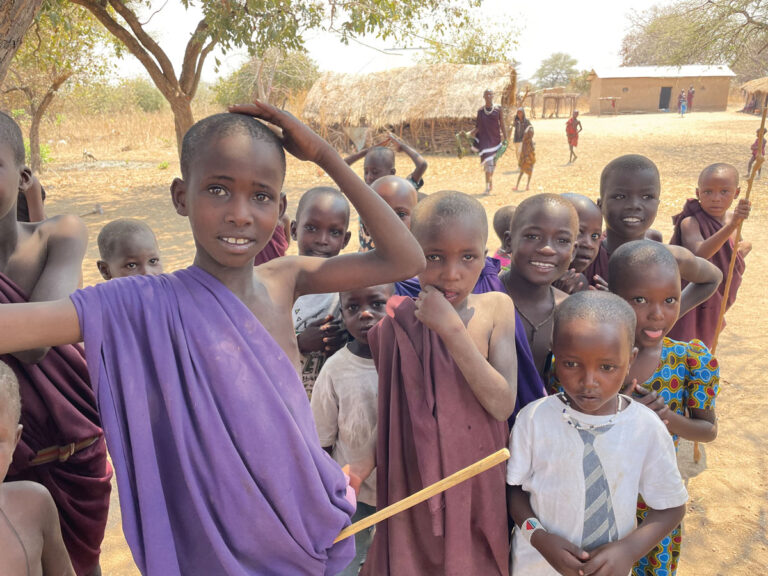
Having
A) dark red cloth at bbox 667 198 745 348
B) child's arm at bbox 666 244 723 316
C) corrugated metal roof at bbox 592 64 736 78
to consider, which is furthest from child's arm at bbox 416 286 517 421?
corrugated metal roof at bbox 592 64 736 78

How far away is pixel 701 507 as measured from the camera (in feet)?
9.00

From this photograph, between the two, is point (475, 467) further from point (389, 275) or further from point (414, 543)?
point (414, 543)

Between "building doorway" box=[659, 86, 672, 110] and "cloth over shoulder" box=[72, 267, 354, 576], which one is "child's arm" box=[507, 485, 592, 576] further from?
"building doorway" box=[659, 86, 672, 110]

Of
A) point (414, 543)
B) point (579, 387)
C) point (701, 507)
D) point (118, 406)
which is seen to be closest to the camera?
point (118, 406)

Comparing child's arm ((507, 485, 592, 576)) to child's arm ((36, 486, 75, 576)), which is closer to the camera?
child's arm ((36, 486, 75, 576))

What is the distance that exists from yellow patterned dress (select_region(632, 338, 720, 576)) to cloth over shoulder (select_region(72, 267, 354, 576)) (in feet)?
4.37

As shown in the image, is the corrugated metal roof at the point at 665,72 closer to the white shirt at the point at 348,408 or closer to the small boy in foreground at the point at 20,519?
the white shirt at the point at 348,408

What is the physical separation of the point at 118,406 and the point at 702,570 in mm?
2499

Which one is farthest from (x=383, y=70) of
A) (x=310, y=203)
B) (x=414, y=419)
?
(x=414, y=419)

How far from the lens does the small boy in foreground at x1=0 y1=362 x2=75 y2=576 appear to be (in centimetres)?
118

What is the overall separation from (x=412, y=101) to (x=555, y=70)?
159ft

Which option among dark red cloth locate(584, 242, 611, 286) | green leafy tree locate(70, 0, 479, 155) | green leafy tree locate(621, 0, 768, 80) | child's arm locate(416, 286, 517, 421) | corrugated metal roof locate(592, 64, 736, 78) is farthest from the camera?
corrugated metal roof locate(592, 64, 736, 78)

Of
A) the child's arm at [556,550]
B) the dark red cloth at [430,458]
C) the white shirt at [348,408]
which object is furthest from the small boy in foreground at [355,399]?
the child's arm at [556,550]

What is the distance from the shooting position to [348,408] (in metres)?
1.79
